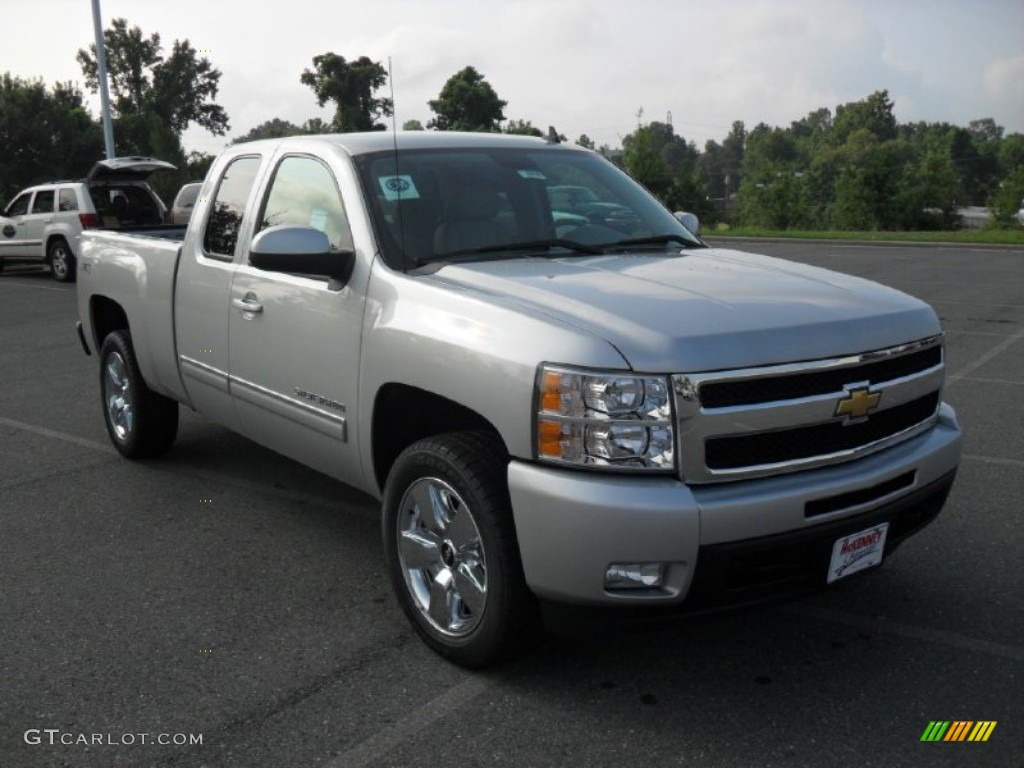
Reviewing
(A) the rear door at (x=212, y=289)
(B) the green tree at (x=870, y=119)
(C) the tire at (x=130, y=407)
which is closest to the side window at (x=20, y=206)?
(C) the tire at (x=130, y=407)

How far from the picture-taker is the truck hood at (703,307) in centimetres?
301

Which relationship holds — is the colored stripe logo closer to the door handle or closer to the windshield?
the windshield

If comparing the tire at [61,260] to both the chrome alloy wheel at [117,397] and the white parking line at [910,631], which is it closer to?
the chrome alloy wheel at [117,397]

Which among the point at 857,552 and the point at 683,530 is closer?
the point at 683,530

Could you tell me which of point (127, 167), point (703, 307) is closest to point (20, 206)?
point (127, 167)

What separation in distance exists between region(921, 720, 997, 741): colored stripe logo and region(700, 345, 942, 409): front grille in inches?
41.1

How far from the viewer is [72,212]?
1764cm

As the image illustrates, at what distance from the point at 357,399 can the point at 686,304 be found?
130 centimetres

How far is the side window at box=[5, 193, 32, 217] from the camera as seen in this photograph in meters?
18.8

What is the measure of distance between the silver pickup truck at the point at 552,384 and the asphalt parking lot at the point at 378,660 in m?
0.34

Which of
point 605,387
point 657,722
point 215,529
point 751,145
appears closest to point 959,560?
point 657,722

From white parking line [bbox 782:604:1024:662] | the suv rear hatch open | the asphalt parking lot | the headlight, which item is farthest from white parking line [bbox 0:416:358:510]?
Result: the suv rear hatch open

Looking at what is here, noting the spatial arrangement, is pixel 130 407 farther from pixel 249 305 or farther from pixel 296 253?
pixel 296 253

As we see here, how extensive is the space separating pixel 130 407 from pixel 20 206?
15.1m
